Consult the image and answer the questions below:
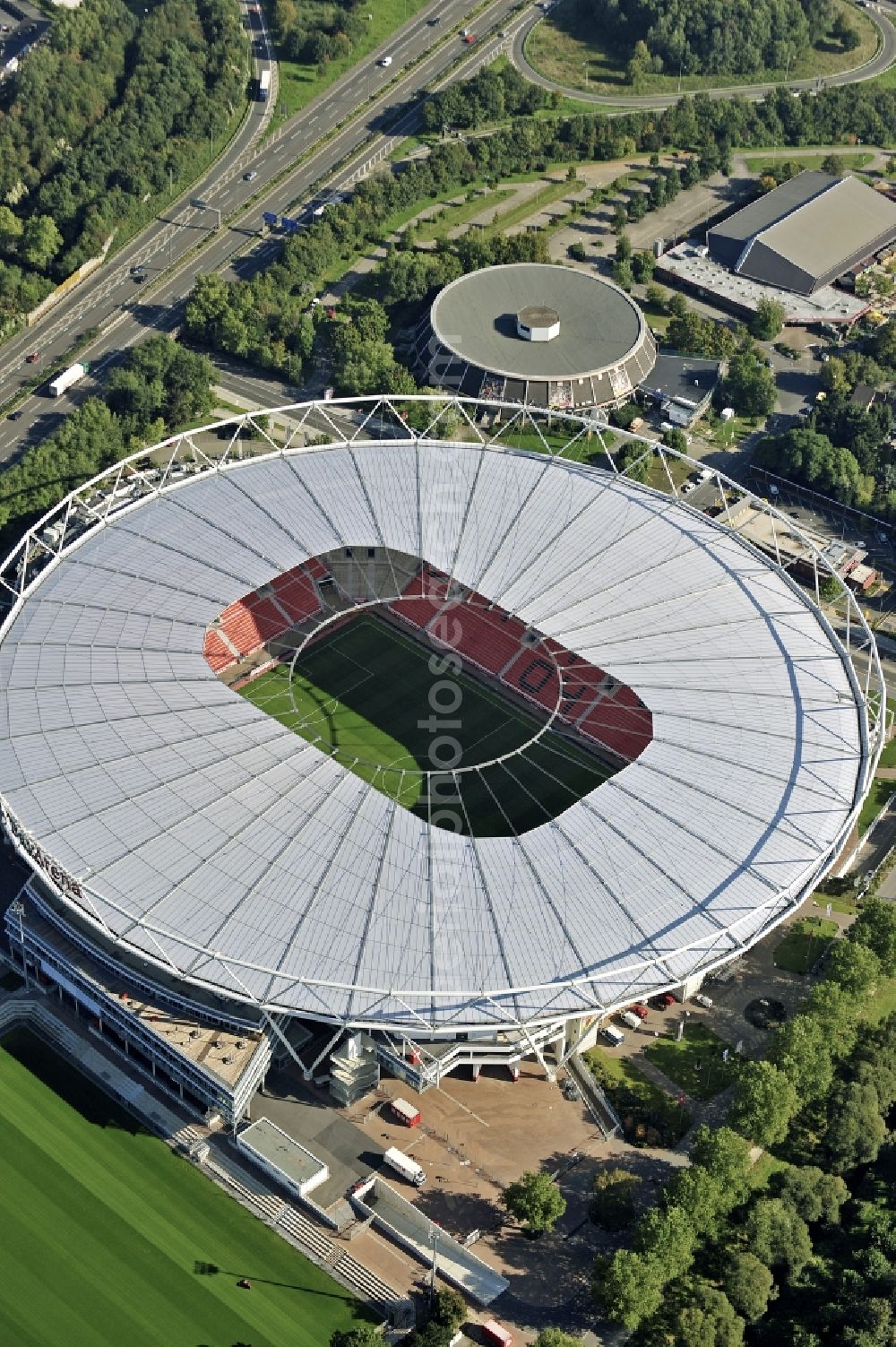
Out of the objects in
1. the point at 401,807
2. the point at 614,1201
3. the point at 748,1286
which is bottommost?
the point at 748,1286

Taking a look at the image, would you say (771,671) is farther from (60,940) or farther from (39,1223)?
(39,1223)

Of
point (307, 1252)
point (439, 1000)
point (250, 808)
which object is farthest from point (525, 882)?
point (307, 1252)

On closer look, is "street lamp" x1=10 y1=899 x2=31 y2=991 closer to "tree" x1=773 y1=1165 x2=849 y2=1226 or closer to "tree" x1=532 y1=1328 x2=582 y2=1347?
"tree" x1=532 y1=1328 x2=582 y2=1347

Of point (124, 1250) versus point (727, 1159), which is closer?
point (124, 1250)

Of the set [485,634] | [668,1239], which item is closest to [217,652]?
[485,634]

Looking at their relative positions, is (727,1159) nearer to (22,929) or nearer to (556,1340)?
(556,1340)

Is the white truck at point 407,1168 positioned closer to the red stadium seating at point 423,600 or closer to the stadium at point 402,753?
the stadium at point 402,753
